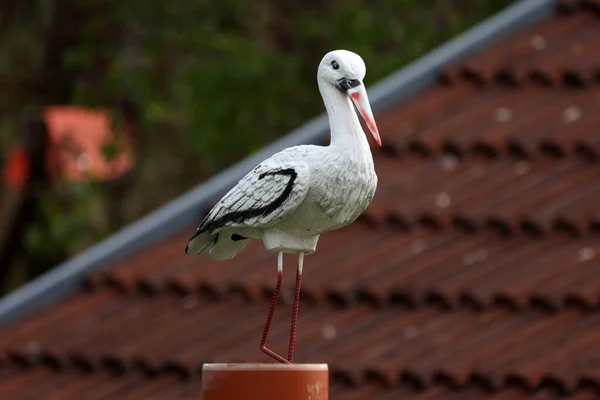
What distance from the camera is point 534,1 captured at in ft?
18.2

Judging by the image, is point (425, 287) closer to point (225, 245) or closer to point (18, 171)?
point (225, 245)

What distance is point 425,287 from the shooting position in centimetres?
441

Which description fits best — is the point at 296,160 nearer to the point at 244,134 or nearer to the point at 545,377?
the point at 545,377

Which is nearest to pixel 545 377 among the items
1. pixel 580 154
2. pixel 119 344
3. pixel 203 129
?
pixel 580 154

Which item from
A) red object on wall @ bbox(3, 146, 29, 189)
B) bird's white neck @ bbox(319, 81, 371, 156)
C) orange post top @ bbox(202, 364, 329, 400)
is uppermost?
red object on wall @ bbox(3, 146, 29, 189)

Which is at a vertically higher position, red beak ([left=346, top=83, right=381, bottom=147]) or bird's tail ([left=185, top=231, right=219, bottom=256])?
red beak ([left=346, top=83, right=381, bottom=147])

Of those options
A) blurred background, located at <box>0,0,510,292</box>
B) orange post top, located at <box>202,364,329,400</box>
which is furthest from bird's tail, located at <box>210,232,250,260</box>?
blurred background, located at <box>0,0,510,292</box>

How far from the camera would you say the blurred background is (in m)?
8.83

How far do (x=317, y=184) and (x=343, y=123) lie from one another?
141 mm

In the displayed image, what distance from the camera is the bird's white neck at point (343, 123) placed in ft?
8.88

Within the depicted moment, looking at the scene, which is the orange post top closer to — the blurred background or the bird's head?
the bird's head

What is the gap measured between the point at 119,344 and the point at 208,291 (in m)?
0.37

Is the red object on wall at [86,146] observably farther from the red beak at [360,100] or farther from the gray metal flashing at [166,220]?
the red beak at [360,100]

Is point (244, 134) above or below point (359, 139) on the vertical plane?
above
